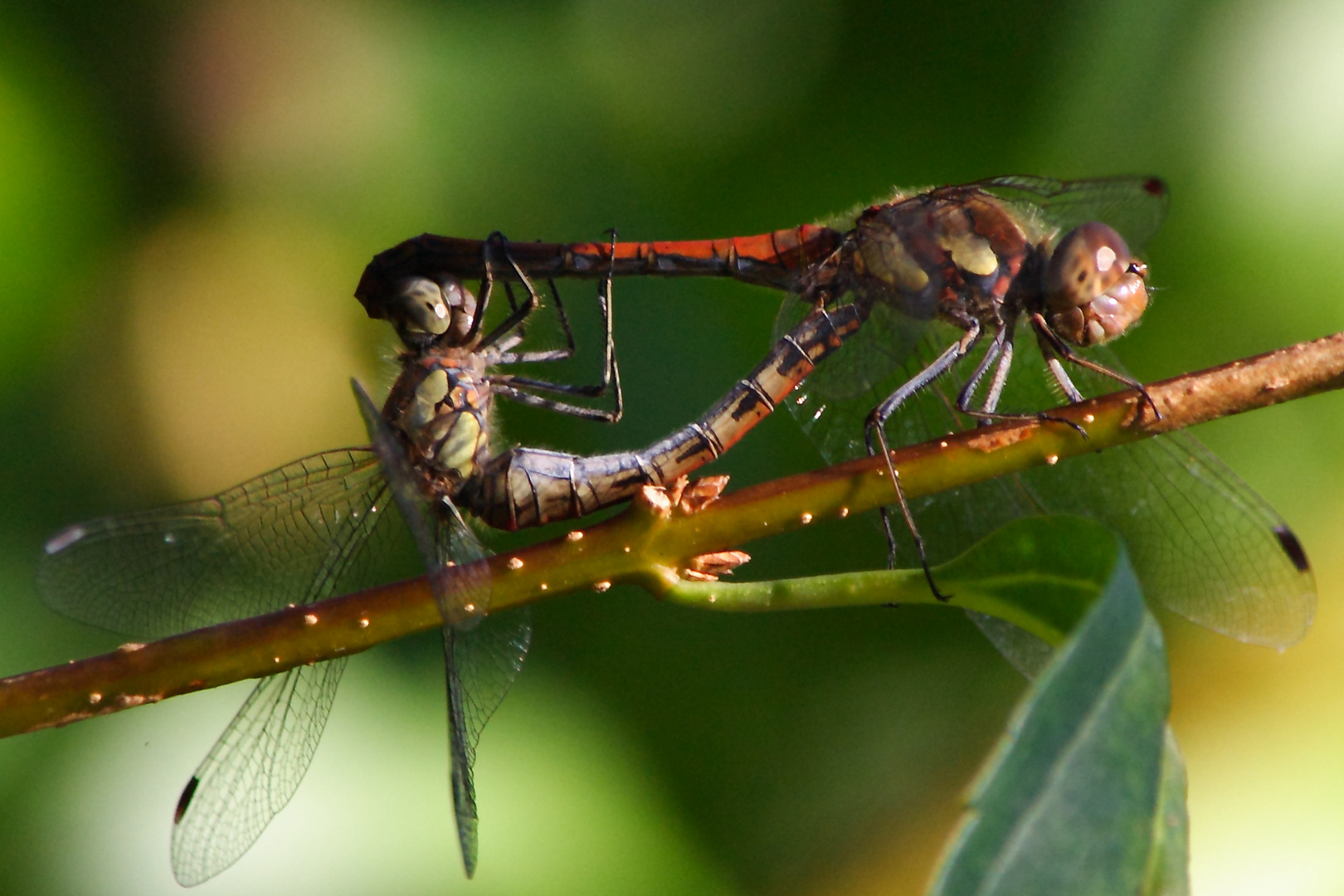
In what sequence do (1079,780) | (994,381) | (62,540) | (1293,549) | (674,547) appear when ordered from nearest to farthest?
1. (1079,780)
2. (674,547)
3. (1293,549)
4. (62,540)
5. (994,381)

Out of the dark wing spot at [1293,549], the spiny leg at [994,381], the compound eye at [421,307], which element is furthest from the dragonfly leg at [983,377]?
the compound eye at [421,307]

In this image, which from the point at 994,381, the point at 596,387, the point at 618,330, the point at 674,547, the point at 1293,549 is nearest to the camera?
the point at 674,547

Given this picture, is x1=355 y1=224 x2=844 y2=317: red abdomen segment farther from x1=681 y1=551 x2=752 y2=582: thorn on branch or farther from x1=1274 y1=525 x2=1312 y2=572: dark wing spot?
x1=1274 y1=525 x2=1312 y2=572: dark wing spot

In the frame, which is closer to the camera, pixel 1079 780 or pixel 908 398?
pixel 1079 780

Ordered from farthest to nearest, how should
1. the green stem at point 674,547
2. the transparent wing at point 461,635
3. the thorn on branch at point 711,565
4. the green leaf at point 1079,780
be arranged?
the transparent wing at point 461,635, the thorn on branch at point 711,565, the green stem at point 674,547, the green leaf at point 1079,780

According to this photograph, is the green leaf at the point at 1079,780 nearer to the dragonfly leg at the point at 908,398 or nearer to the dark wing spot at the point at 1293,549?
the dragonfly leg at the point at 908,398

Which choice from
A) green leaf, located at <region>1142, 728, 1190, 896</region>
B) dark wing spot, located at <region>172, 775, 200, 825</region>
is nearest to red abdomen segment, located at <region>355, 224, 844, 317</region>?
dark wing spot, located at <region>172, 775, 200, 825</region>

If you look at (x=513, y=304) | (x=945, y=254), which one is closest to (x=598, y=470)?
(x=513, y=304)

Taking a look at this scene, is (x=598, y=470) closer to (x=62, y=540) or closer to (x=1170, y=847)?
(x=62, y=540)
